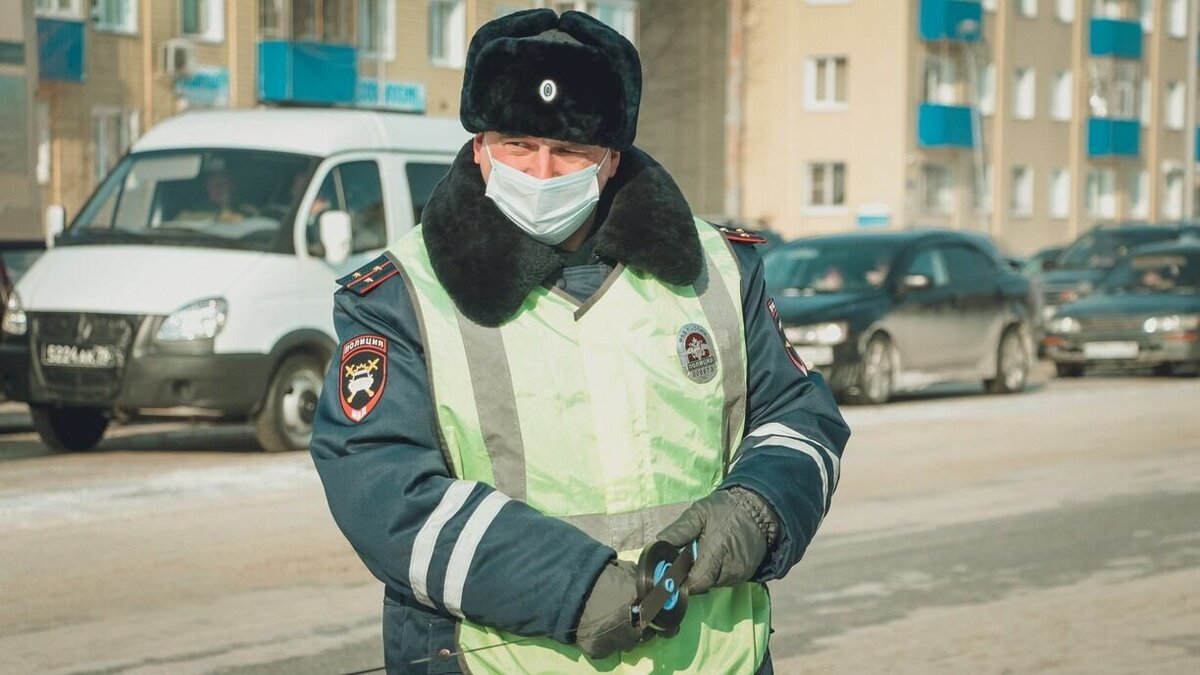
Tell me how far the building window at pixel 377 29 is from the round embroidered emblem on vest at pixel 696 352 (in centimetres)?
3747

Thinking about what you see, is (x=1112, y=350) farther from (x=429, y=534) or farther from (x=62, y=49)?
(x=429, y=534)

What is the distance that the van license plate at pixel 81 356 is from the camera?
1261 centimetres

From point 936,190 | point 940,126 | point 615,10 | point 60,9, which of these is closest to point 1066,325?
point 60,9

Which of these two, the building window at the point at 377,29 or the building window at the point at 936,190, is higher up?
the building window at the point at 377,29

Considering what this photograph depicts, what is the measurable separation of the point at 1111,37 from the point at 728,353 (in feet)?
198

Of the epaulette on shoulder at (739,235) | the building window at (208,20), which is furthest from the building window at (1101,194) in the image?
the epaulette on shoulder at (739,235)

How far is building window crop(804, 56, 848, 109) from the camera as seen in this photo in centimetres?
5453

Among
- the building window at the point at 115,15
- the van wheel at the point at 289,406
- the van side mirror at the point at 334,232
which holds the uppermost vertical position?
the building window at the point at 115,15

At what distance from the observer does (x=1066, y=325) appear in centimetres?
2181

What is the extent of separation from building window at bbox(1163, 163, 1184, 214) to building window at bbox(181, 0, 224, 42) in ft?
126

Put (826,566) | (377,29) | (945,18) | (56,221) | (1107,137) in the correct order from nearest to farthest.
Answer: (826,566) < (56,221) < (377,29) < (945,18) < (1107,137)

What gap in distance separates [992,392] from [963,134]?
36.7 meters

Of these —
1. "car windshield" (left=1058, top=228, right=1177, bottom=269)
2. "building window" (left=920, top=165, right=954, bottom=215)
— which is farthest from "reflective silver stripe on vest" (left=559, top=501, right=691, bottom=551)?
"building window" (left=920, top=165, right=954, bottom=215)

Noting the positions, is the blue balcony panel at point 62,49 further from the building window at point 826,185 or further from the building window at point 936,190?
the building window at point 936,190
